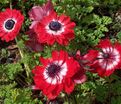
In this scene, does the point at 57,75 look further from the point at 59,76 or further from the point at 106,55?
the point at 106,55

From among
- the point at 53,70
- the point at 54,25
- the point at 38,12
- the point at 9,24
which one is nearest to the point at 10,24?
the point at 9,24

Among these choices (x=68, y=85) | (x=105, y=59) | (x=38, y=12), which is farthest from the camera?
(x=38, y=12)

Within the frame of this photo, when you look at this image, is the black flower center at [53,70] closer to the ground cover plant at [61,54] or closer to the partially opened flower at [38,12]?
the ground cover plant at [61,54]

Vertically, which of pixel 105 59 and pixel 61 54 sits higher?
pixel 61 54

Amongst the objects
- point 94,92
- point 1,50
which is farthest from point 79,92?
point 1,50

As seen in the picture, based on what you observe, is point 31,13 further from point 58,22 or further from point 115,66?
point 115,66

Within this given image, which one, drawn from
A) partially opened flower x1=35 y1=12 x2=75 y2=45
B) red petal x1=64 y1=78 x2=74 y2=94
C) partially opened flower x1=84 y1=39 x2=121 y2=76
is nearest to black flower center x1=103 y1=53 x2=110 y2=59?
partially opened flower x1=84 y1=39 x2=121 y2=76

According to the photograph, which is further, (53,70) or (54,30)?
(54,30)

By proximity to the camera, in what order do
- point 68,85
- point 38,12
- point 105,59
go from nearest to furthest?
point 68,85 → point 105,59 → point 38,12
